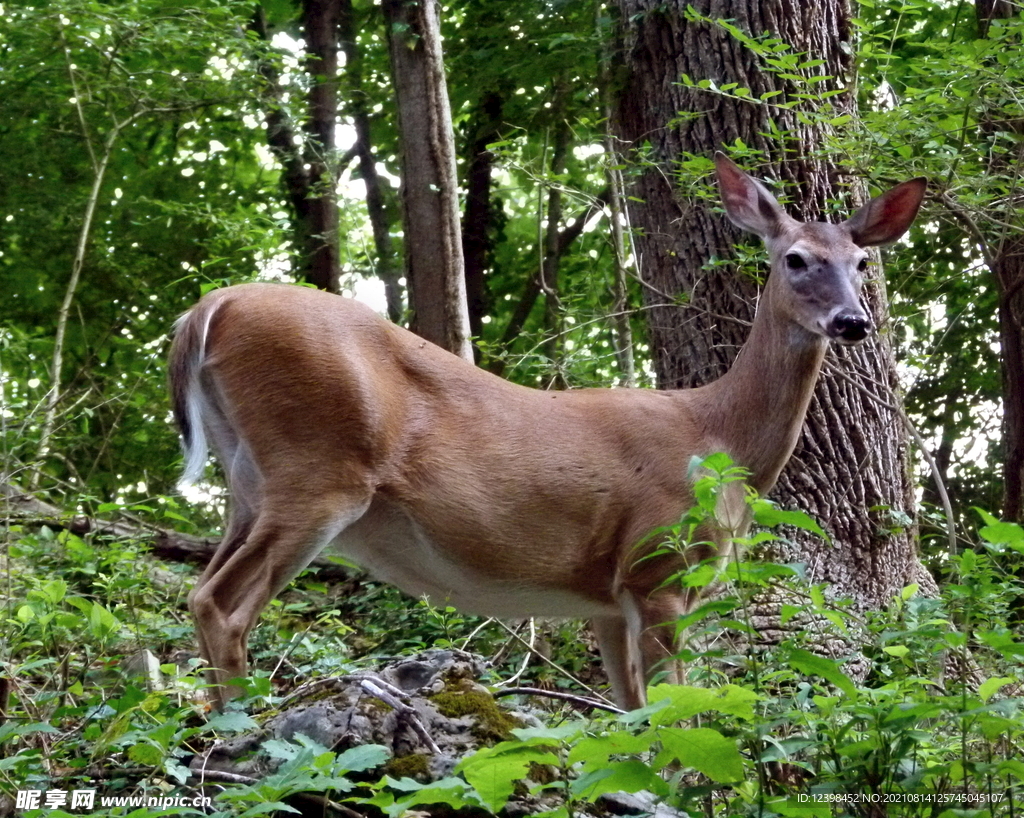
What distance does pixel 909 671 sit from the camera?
475 centimetres

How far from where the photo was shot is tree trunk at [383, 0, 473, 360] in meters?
7.78

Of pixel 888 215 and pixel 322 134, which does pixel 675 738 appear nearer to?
pixel 888 215

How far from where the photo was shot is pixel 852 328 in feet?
17.7

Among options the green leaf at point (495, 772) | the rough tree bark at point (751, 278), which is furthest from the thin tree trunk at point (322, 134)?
the green leaf at point (495, 772)

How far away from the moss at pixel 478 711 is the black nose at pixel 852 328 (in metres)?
2.52

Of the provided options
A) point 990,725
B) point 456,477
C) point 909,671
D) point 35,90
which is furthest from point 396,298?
point 990,725

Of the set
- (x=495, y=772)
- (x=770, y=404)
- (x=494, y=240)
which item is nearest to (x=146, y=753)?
(x=495, y=772)

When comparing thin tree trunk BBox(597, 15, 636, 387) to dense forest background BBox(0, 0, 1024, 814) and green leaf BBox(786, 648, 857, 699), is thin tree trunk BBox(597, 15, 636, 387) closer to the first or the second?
dense forest background BBox(0, 0, 1024, 814)

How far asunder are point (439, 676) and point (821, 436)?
348 centimetres

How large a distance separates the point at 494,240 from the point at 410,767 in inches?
410

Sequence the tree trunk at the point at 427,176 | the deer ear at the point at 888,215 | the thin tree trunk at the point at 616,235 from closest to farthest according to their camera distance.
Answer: the deer ear at the point at 888,215, the thin tree trunk at the point at 616,235, the tree trunk at the point at 427,176

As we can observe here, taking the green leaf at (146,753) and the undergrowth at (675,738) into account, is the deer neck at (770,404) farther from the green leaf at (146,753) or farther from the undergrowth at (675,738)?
the green leaf at (146,753)

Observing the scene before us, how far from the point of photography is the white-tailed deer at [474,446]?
17.0 feet

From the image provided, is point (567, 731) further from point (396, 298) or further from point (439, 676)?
point (396, 298)
